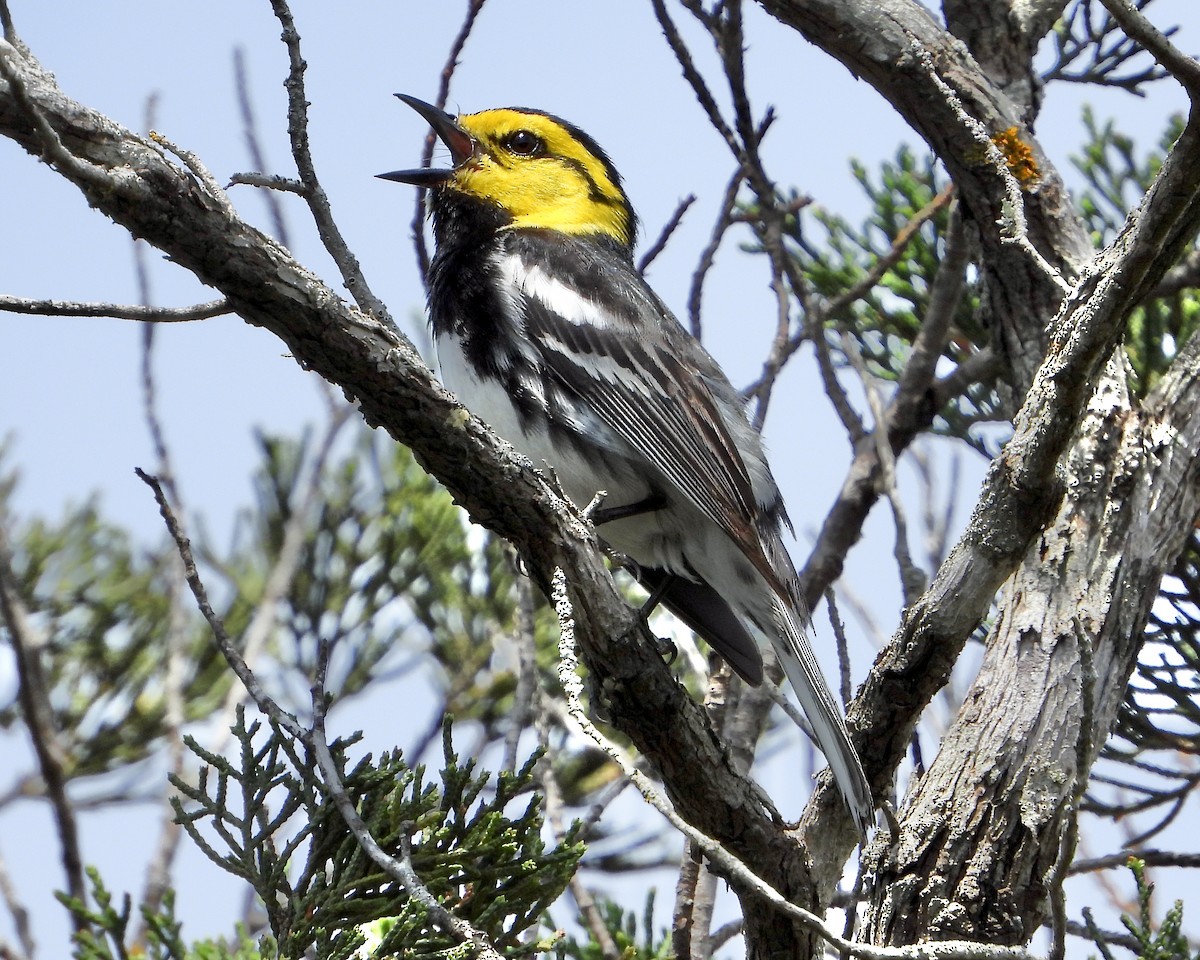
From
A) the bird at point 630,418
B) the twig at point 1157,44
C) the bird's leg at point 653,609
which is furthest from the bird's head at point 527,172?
the twig at point 1157,44

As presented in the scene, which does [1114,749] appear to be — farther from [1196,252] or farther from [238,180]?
[238,180]

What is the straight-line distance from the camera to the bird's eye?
204 inches

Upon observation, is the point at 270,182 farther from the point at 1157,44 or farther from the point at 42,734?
the point at 42,734

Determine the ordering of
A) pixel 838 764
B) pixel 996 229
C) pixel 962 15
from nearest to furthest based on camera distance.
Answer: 1. pixel 838 764
2. pixel 996 229
3. pixel 962 15

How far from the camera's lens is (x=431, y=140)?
477 cm

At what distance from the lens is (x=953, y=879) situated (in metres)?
3.22

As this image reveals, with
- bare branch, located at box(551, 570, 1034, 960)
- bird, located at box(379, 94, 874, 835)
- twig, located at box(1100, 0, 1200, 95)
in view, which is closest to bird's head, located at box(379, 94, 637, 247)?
bird, located at box(379, 94, 874, 835)

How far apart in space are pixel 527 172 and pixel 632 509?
1.63 metres

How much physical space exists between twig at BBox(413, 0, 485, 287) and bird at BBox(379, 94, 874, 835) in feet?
0.19

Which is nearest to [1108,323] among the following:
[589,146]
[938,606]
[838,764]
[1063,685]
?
[938,606]

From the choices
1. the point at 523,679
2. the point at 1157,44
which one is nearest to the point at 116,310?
the point at 523,679

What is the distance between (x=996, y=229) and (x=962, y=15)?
99 centimetres

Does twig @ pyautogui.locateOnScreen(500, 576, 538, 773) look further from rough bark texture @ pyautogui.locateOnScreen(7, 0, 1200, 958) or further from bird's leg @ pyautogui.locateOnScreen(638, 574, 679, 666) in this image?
rough bark texture @ pyautogui.locateOnScreen(7, 0, 1200, 958)

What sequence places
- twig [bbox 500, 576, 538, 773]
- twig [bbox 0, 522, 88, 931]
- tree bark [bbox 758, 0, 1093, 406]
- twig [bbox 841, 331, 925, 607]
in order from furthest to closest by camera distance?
twig [bbox 0, 522, 88, 931] → tree bark [bbox 758, 0, 1093, 406] → twig [bbox 841, 331, 925, 607] → twig [bbox 500, 576, 538, 773]
